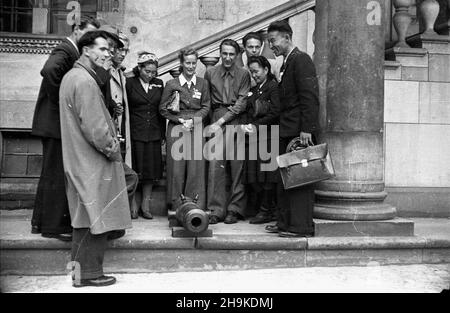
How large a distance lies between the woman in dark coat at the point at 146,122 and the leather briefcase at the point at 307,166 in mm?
1712

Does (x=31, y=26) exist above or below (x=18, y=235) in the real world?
above

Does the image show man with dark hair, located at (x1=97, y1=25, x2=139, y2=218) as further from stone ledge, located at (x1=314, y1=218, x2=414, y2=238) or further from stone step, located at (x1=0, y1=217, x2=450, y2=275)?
stone ledge, located at (x1=314, y1=218, x2=414, y2=238)

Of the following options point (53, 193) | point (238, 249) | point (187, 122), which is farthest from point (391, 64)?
point (53, 193)

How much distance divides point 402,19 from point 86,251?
5211 millimetres

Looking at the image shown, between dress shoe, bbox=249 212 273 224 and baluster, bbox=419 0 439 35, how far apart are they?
3.34m

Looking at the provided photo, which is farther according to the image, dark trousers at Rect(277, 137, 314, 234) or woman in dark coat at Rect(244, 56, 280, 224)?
woman in dark coat at Rect(244, 56, 280, 224)

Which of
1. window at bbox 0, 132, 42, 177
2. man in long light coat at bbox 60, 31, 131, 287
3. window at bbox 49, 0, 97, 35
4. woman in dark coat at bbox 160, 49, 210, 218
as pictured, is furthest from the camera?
window at bbox 49, 0, 97, 35

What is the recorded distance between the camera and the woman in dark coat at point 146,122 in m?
6.78

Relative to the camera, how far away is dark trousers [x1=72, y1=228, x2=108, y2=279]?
5105mm

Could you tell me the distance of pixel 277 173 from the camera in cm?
630

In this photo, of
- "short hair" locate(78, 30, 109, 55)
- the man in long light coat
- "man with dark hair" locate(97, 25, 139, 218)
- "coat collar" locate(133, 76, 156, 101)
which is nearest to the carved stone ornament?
"coat collar" locate(133, 76, 156, 101)

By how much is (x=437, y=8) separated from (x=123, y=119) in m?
4.36
